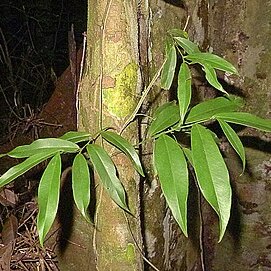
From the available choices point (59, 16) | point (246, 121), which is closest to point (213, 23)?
point (246, 121)

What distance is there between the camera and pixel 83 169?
0.61 meters

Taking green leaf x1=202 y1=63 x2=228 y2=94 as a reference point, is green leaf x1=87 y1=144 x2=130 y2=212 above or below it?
below

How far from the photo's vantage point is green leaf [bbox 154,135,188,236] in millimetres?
563

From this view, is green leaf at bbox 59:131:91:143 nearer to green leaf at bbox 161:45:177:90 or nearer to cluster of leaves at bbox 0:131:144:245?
cluster of leaves at bbox 0:131:144:245

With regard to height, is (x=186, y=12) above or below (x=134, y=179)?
above

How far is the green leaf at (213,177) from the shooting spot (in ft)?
1.85

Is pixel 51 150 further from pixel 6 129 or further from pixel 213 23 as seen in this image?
pixel 6 129

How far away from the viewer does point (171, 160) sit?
0.61 m

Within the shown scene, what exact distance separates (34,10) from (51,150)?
2448mm

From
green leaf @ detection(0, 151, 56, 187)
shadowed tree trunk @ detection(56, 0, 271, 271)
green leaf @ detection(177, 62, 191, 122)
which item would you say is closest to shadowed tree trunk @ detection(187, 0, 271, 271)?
shadowed tree trunk @ detection(56, 0, 271, 271)

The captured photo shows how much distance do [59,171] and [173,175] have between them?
136 mm

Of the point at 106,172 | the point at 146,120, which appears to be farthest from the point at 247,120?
the point at 146,120

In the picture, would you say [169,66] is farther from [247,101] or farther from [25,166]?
[247,101]

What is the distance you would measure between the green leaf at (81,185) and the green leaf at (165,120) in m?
0.12
